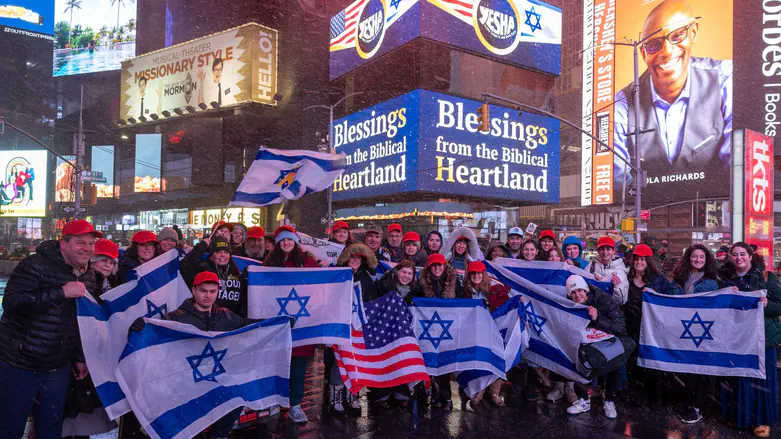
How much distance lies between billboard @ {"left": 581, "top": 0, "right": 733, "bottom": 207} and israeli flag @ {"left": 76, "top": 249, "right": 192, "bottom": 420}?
126ft

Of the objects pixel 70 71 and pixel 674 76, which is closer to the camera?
pixel 674 76

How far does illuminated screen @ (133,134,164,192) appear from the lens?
47.7 m

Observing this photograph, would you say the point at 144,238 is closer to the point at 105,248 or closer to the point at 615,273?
the point at 105,248

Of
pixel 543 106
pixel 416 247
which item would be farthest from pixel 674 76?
pixel 416 247

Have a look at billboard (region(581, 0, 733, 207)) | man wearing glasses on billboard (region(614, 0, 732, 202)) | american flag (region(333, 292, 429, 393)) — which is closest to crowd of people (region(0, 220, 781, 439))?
american flag (region(333, 292, 429, 393))

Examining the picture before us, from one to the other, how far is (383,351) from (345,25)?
3492 cm

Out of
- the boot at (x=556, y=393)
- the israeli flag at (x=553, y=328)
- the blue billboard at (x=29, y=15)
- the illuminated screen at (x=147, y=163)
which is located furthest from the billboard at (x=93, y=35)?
the boot at (x=556, y=393)

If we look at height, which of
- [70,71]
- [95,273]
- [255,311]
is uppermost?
[70,71]

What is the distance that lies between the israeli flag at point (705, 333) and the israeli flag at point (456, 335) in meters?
1.80

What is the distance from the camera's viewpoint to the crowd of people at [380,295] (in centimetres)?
411

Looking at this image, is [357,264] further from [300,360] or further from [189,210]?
[189,210]

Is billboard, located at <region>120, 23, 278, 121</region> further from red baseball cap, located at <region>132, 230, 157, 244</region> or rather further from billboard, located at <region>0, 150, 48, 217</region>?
red baseball cap, located at <region>132, 230, 157, 244</region>

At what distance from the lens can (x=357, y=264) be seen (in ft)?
21.6

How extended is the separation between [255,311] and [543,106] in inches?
1405
